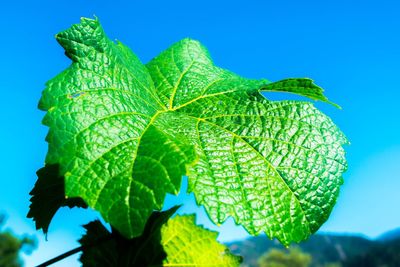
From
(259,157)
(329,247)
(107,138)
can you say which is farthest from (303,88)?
(329,247)

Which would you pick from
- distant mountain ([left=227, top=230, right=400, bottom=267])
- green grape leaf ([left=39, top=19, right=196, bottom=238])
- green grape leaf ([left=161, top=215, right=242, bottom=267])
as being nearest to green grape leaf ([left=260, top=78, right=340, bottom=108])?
green grape leaf ([left=39, top=19, right=196, bottom=238])

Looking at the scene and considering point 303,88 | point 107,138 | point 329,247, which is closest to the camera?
point 107,138

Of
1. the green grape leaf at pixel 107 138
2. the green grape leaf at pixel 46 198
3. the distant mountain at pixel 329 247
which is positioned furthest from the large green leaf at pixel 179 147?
the distant mountain at pixel 329 247

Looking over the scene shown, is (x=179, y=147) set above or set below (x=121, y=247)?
above

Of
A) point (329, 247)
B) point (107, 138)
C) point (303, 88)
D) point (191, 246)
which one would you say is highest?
point (329, 247)

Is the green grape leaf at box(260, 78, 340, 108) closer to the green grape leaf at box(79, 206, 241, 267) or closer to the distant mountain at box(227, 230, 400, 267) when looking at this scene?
the green grape leaf at box(79, 206, 241, 267)

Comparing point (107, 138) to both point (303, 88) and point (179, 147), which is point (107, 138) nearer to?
point (179, 147)
